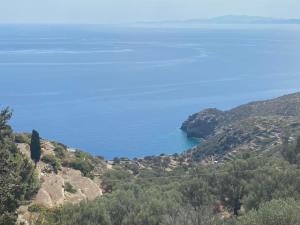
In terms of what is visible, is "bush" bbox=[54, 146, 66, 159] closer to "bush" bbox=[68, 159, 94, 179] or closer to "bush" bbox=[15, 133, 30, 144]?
"bush" bbox=[68, 159, 94, 179]

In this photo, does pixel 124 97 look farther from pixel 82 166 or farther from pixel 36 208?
pixel 36 208

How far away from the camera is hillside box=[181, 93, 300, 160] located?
233ft

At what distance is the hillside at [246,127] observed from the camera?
7112 centimetres

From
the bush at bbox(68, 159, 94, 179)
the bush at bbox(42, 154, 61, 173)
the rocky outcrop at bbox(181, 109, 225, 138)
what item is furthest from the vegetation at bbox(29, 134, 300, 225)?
the rocky outcrop at bbox(181, 109, 225, 138)

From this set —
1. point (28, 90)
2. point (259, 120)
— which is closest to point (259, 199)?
point (259, 120)

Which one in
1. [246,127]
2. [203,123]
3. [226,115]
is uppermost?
[246,127]

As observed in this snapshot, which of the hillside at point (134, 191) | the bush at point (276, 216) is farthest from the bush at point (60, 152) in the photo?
the bush at point (276, 216)

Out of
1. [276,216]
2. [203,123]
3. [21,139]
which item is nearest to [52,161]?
[21,139]

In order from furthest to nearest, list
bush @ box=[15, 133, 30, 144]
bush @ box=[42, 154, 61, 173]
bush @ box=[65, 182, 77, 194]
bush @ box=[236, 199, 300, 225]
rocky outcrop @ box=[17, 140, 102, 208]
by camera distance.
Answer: bush @ box=[15, 133, 30, 144] → bush @ box=[42, 154, 61, 173] → bush @ box=[65, 182, 77, 194] → rocky outcrop @ box=[17, 140, 102, 208] → bush @ box=[236, 199, 300, 225]

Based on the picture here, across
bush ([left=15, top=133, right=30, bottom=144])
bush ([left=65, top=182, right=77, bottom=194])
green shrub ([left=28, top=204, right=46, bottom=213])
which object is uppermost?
bush ([left=15, top=133, right=30, bottom=144])

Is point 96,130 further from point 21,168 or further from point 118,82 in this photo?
point 21,168

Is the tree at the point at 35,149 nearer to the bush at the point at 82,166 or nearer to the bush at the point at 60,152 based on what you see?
the bush at the point at 82,166

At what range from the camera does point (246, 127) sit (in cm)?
8056

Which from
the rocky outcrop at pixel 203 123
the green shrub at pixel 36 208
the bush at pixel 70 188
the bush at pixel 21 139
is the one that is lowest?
the rocky outcrop at pixel 203 123
